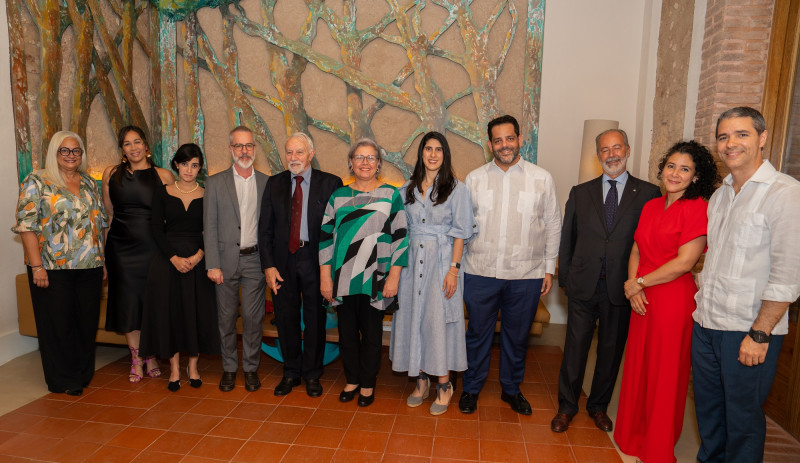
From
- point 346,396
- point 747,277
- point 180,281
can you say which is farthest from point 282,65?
point 747,277

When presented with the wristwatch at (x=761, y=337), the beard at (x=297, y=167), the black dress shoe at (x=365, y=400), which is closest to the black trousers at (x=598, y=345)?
the wristwatch at (x=761, y=337)

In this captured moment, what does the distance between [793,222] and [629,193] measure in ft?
3.08

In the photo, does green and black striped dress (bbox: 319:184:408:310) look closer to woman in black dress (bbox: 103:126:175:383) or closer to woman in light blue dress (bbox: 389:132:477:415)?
woman in light blue dress (bbox: 389:132:477:415)

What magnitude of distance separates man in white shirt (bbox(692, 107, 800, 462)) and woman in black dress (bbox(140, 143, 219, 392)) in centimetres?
309

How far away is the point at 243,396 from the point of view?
3.40m

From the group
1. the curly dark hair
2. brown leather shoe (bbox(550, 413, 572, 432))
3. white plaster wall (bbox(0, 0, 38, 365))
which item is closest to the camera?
the curly dark hair

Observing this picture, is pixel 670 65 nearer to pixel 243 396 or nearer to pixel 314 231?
pixel 314 231

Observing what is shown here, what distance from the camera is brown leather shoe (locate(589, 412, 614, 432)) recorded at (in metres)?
2.97

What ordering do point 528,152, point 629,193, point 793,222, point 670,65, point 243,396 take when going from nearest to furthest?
point 793,222 < point 629,193 < point 243,396 < point 670,65 < point 528,152

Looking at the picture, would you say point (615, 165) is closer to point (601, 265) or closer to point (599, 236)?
point (599, 236)

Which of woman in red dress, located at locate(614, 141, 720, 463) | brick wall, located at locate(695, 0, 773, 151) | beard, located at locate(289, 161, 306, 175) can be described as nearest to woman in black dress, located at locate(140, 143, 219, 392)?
beard, located at locate(289, 161, 306, 175)

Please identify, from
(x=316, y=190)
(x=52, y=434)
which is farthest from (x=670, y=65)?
(x=52, y=434)

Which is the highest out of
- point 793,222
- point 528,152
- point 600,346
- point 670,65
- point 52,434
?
point 670,65

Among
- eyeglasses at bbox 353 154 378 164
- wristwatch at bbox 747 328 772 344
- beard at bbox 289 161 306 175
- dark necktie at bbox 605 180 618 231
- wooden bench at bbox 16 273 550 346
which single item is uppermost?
eyeglasses at bbox 353 154 378 164
